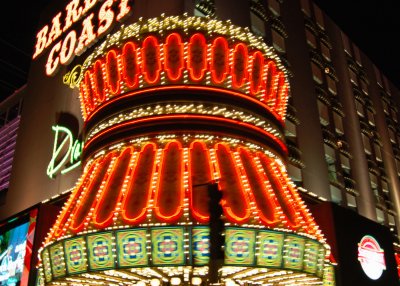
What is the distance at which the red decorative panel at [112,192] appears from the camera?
12.3 metres

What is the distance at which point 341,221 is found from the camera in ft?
59.9

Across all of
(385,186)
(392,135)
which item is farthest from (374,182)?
(392,135)

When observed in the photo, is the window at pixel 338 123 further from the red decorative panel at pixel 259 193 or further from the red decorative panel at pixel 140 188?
the red decorative panel at pixel 140 188

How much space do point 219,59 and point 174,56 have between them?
128 cm

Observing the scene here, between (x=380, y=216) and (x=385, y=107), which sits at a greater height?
(x=385, y=107)

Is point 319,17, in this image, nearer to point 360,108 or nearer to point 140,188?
point 360,108

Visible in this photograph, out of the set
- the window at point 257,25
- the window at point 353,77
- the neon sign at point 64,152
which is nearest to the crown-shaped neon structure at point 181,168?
the neon sign at point 64,152

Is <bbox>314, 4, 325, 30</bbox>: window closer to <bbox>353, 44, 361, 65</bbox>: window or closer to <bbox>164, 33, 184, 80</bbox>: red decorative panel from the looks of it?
<bbox>353, 44, 361, 65</bbox>: window

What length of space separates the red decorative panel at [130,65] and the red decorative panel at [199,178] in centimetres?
267

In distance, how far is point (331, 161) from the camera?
29.8 m

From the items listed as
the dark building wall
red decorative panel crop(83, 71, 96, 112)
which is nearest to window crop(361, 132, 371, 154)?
the dark building wall

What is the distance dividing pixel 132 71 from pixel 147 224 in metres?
5.04

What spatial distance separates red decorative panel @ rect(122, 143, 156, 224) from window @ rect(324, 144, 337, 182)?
1754 cm

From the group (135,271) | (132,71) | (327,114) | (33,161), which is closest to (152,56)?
(132,71)
